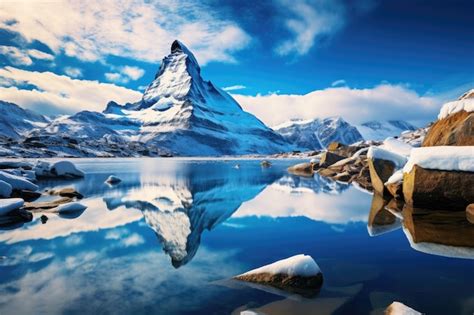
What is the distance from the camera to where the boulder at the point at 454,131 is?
14.2 metres

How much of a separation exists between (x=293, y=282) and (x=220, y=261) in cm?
263

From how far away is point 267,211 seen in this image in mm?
17031

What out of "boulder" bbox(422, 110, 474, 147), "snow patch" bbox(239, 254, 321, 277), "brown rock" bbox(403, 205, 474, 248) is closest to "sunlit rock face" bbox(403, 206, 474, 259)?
"brown rock" bbox(403, 205, 474, 248)

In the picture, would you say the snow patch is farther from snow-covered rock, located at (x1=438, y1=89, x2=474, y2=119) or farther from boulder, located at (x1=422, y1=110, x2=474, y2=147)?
snow-covered rock, located at (x1=438, y1=89, x2=474, y2=119)

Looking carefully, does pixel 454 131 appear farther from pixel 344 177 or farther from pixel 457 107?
pixel 344 177

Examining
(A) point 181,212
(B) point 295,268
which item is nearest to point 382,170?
(A) point 181,212

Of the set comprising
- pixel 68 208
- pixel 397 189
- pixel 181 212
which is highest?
pixel 397 189

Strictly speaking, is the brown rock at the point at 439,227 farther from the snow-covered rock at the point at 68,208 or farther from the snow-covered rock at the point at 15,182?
the snow-covered rock at the point at 15,182

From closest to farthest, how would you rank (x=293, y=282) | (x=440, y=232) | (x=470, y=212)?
1. (x=293, y=282)
2. (x=440, y=232)
3. (x=470, y=212)

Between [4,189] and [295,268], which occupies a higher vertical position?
[4,189]

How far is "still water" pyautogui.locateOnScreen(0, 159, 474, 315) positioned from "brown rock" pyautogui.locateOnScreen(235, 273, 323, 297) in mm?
230

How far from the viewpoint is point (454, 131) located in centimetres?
1477

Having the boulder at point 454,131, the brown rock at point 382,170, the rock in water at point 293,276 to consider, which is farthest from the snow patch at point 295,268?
the brown rock at point 382,170

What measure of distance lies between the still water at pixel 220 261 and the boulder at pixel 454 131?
167 inches
